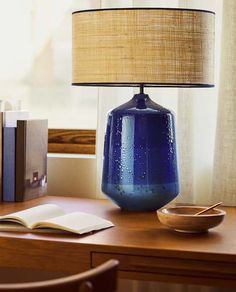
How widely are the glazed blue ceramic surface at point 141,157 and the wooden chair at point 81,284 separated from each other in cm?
71

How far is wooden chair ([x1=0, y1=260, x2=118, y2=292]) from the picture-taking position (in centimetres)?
113

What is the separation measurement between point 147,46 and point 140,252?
21.3 inches

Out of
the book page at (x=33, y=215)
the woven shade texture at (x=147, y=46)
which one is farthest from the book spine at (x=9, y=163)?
the woven shade texture at (x=147, y=46)

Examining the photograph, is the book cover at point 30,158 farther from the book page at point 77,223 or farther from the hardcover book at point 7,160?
the book page at point 77,223

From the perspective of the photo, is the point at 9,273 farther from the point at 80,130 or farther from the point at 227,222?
the point at 227,222

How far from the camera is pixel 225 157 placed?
206cm

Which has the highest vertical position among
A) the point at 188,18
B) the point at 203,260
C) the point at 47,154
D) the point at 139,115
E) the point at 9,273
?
the point at 188,18

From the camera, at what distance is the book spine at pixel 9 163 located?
211 centimetres

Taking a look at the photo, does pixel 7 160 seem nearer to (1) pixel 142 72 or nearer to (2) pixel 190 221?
(1) pixel 142 72

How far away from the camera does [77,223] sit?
5.64 ft

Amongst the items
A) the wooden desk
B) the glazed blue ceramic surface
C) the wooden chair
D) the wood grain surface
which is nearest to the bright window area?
the wood grain surface

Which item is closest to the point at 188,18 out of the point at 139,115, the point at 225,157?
the point at 139,115

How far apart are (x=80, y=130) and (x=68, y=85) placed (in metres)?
0.16

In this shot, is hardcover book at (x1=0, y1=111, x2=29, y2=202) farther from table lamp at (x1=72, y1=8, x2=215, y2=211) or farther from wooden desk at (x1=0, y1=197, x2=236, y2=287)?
wooden desk at (x1=0, y1=197, x2=236, y2=287)
